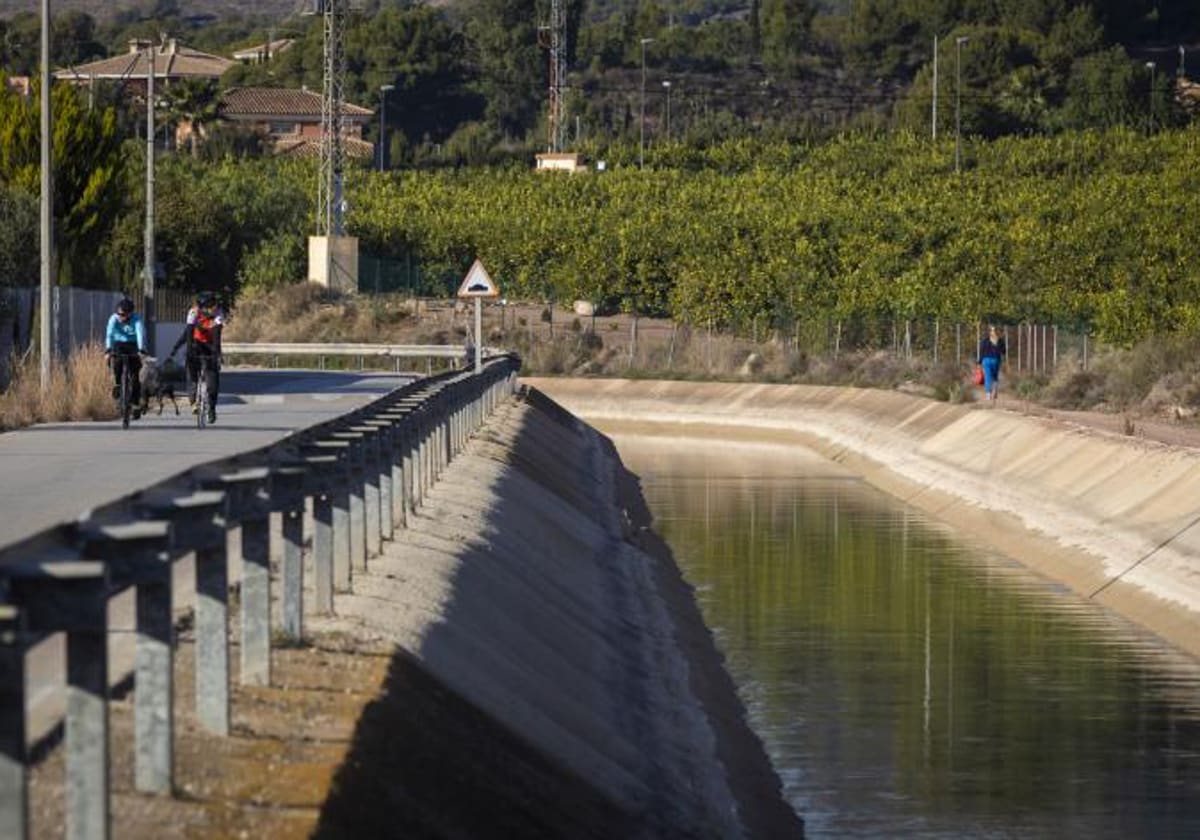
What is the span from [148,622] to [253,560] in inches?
118

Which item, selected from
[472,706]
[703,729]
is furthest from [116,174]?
[472,706]

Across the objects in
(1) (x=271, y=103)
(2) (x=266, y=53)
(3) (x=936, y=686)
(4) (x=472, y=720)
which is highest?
(2) (x=266, y=53)

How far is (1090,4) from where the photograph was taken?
15525 centimetres

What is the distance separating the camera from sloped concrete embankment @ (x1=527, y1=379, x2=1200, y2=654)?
107 ft

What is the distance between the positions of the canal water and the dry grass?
28.8 ft

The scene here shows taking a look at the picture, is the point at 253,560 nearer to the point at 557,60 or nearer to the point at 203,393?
the point at 203,393

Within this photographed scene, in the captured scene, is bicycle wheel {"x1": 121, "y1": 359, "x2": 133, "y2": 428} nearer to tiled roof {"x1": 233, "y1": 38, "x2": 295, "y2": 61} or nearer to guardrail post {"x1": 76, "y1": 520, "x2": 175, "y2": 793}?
guardrail post {"x1": 76, "y1": 520, "x2": 175, "y2": 793}

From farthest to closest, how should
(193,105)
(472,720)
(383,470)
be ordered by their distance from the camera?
1. (193,105)
2. (383,470)
3. (472,720)

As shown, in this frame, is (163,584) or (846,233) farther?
(846,233)

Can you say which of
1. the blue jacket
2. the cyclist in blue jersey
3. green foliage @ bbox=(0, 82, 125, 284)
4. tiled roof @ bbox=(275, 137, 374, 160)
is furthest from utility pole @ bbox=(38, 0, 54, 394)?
tiled roof @ bbox=(275, 137, 374, 160)

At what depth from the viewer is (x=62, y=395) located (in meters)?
41.3

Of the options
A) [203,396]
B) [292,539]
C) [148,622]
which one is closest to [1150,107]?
[203,396]

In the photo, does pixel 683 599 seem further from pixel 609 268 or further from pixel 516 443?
pixel 609 268

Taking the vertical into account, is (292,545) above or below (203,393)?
above
